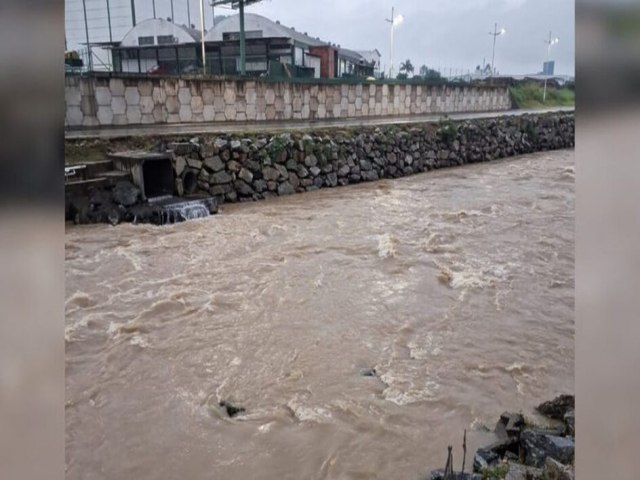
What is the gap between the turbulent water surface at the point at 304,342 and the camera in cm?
374

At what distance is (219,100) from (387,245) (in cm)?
783

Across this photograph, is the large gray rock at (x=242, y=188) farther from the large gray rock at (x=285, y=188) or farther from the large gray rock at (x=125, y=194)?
the large gray rock at (x=125, y=194)

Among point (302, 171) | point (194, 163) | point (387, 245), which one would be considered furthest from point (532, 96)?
point (387, 245)

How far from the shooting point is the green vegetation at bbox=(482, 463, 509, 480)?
113 inches

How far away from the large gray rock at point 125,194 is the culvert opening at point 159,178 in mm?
565

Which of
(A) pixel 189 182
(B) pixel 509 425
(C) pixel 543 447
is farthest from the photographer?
(A) pixel 189 182

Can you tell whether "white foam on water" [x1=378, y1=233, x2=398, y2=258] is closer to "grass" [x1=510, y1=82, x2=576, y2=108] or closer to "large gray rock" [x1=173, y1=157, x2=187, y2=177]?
"large gray rock" [x1=173, y1=157, x2=187, y2=177]

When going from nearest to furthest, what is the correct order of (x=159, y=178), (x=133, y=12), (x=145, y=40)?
(x=159, y=178), (x=145, y=40), (x=133, y=12)

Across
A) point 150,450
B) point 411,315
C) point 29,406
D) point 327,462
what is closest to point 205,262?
point 411,315

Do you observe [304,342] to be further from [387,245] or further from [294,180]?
[294,180]

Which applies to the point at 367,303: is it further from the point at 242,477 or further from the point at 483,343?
the point at 242,477

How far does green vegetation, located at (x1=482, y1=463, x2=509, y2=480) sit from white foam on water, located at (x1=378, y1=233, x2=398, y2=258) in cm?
524

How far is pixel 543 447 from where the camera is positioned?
120 inches

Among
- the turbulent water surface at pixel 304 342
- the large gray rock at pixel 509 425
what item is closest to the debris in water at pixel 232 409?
the turbulent water surface at pixel 304 342
